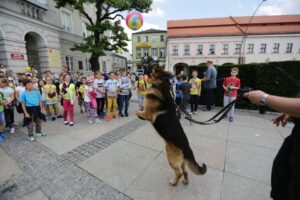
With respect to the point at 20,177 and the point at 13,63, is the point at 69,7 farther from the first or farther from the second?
the point at 20,177

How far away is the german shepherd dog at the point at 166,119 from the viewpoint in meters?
2.10

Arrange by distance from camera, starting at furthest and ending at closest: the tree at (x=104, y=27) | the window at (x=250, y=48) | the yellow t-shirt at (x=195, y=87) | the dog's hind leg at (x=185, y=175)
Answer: the window at (x=250, y=48), the tree at (x=104, y=27), the yellow t-shirt at (x=195, y=87), the dog's hind leg at (x=185, y=175)

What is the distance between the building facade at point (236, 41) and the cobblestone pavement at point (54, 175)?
98.8 ft

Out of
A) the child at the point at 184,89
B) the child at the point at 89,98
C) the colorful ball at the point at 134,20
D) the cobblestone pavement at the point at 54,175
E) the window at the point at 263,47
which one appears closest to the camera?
the cobblestone pavement at the point at 54,175

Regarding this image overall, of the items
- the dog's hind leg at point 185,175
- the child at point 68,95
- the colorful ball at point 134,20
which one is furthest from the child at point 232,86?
the child at point 68,95

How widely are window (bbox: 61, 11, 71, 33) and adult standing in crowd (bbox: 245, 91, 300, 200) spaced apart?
19342 mm

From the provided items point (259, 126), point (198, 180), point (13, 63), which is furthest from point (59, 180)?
point (13, 63)

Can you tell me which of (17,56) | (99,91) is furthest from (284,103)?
(17,56)

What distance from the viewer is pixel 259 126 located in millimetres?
5230

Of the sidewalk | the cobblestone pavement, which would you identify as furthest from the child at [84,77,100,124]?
the cobblestone pavement

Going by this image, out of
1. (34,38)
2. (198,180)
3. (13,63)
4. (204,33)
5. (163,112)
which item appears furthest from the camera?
(204,33)

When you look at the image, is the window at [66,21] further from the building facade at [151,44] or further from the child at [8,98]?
the building facade at [151,44]

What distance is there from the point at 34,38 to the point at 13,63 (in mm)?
3849

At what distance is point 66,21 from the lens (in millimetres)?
16156
